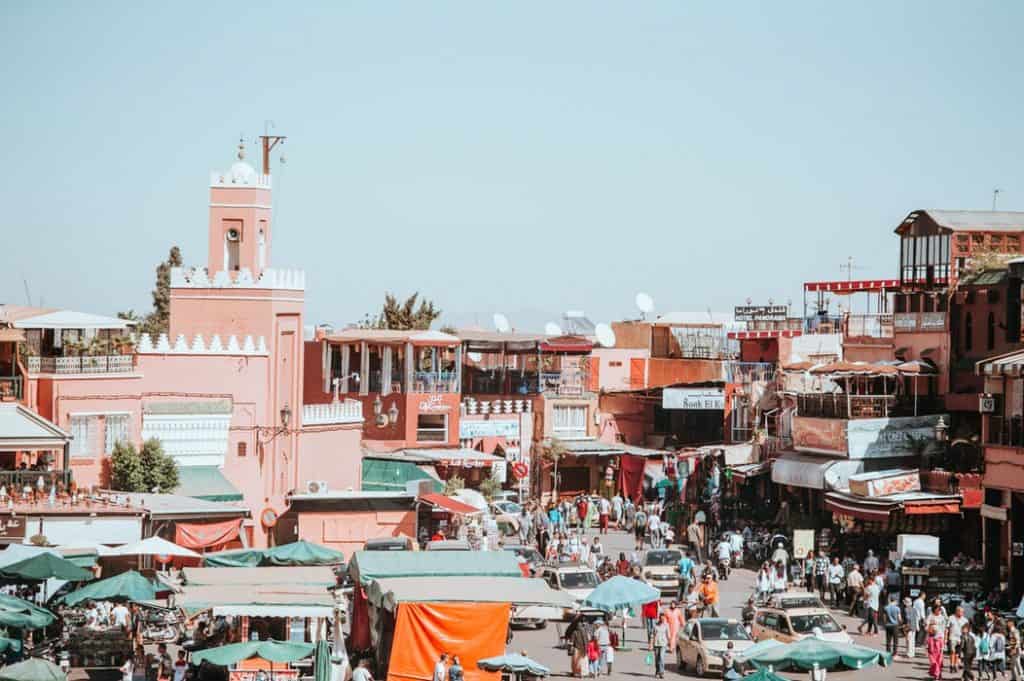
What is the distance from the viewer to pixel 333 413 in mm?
50500

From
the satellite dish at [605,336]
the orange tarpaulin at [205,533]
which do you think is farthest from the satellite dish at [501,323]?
the orange tarpaulin at [205,533]

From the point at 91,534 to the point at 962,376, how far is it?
21888 millimetres

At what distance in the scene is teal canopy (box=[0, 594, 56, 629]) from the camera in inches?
1111

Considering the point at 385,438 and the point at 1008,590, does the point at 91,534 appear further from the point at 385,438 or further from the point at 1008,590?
the point at 385,438

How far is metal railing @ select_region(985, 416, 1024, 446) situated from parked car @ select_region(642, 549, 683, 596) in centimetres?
721

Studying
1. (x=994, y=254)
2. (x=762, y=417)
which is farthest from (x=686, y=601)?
(x=762, y=417)

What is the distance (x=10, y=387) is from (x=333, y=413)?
13315mm

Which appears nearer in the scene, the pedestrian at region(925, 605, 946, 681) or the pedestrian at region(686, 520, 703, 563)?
the pedestrian at region(925, 605, 946, 681)

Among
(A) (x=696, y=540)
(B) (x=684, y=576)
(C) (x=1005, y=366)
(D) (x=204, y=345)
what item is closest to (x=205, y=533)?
(D) (x=204, y=345)

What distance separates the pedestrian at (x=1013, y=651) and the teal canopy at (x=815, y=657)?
14.7ft

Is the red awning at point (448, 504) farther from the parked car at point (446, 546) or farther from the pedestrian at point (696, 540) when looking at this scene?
the parked car at point (446, 546)

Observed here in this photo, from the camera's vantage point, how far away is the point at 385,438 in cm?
5675

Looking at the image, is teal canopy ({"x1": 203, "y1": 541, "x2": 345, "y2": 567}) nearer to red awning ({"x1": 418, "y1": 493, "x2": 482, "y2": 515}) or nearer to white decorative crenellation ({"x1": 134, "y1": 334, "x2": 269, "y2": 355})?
white decorative crenellation ({"x1": 134, "y1": 334, "x2": 269, "y2": 355})

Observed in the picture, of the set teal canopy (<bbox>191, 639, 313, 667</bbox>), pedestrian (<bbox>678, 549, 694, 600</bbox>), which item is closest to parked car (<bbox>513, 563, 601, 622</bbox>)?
pedestrian (<bbox>678, 549, 694, 600</bbox>)
